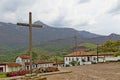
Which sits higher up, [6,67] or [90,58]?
[90,58]

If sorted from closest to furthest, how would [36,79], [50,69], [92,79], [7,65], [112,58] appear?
[36,79] < [92,79] < [50,69] < [7,65] < [112,58]

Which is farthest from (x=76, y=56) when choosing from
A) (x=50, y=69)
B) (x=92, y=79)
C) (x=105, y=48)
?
(x=92, y=79)

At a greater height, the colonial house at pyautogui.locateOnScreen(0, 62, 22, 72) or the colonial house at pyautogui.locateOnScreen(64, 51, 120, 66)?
the colonial house at pyautogui.locateOnScreen(64, 51, 120, 66)

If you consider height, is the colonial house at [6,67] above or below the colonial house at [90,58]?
below

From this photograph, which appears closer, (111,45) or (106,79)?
(106,79)

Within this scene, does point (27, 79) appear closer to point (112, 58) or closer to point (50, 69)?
point (50, 69)

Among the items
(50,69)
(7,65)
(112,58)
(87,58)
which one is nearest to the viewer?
(50,69)

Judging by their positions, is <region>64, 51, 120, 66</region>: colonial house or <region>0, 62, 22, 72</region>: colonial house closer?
<region>0, 62, 22, 72</region>: colonial house

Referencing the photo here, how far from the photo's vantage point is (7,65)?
6309 cm

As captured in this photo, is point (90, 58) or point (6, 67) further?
point (90, 58)

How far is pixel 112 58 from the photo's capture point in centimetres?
7744

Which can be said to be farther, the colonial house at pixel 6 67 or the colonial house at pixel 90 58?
the colonial house at pixel 90 58

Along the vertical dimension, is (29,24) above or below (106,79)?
above

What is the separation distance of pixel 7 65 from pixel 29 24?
43.3m
